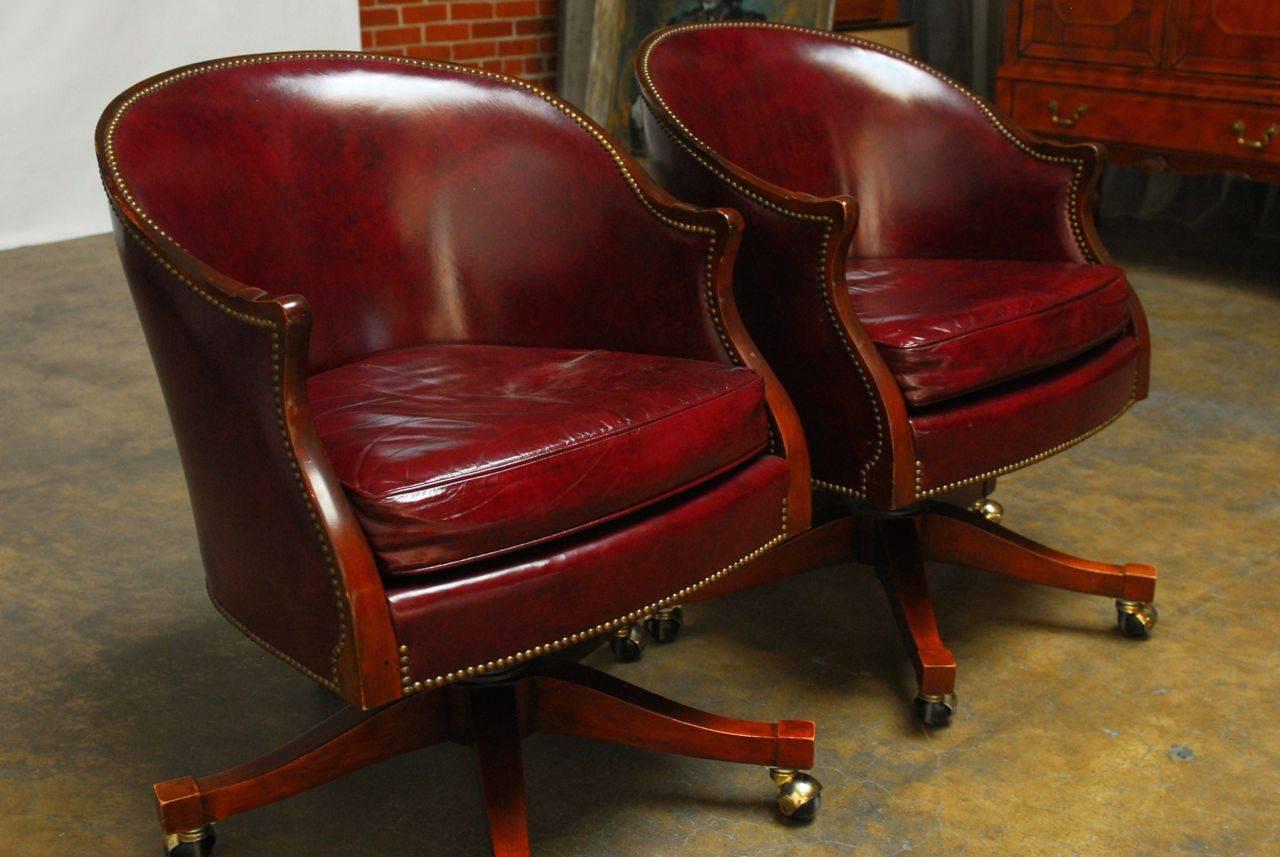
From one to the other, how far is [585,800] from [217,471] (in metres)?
0.58

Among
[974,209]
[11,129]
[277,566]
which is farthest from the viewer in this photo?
[11,129]

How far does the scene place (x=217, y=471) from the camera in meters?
1.53

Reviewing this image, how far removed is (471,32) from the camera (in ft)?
16.8

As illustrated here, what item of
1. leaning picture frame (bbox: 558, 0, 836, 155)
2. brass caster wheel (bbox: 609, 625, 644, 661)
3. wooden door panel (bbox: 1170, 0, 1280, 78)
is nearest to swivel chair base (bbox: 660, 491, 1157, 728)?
brass caster wheel (bbox: 609, 625, 644, 661)

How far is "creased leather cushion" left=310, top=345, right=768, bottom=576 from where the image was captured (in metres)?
1.39

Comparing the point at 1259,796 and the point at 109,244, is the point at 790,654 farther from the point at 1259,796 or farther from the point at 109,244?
the point at 109,244

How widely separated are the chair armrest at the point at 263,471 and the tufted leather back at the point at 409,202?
26cm

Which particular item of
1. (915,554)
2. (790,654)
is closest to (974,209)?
(915,554)

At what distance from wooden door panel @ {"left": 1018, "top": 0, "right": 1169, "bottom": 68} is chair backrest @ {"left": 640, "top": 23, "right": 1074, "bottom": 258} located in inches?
68.6

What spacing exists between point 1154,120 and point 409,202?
257 centimetres

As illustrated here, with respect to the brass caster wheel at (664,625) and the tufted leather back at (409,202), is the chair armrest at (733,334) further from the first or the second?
the brass caster wheel at (664,625)

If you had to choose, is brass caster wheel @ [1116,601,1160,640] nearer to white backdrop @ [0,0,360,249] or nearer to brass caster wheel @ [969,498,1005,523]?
brass caster wheel @ [969,498,1005,523]

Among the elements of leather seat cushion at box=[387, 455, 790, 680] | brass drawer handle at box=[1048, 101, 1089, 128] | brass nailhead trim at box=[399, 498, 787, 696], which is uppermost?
brass drawer handle at box=[1048, 101, 1089, 128]

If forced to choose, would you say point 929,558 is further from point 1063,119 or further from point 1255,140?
point 1063,119
